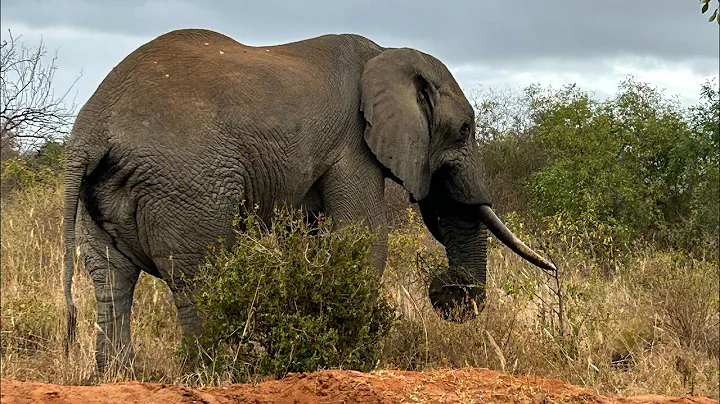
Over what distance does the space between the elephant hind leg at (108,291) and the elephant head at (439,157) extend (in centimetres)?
212

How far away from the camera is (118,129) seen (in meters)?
6.43

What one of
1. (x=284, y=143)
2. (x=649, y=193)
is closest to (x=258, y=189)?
(x=284, y=143)

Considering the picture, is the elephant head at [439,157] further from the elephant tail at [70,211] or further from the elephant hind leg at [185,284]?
the elephant tail at [70,211]

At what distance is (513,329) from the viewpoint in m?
7.75

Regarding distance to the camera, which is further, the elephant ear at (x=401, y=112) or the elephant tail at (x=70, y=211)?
the elephant ear at (x=401, y=112)

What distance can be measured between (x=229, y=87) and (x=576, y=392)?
3183 mm

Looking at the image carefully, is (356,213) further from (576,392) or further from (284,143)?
(576,392)

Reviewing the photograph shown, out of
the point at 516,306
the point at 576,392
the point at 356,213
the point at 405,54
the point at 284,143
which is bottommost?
the point at 576,392

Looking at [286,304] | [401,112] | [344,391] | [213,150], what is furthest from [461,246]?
[344,391]

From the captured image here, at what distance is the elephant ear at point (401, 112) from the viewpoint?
755 cm

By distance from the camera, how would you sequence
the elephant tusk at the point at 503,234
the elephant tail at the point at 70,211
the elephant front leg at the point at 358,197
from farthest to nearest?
1. the elephant tusk at the point at 503,234
2. the elephant front leg at the point at 358,197
3. the elephant tail at the point at 70,211

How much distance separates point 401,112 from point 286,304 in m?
A: 2.22

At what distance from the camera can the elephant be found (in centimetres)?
647

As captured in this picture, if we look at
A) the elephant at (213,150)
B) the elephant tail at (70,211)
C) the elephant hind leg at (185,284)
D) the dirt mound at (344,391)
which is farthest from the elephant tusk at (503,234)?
the elephant tail at (70,211)
